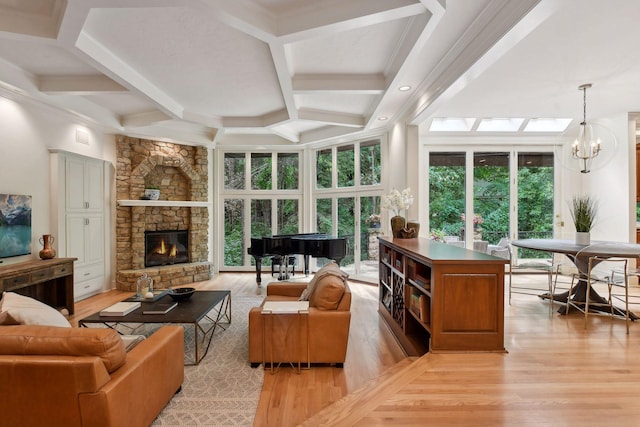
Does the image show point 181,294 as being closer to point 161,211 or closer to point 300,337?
point 300,337

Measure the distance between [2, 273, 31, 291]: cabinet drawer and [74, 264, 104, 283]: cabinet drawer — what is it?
4.56ft

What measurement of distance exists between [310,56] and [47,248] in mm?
4427

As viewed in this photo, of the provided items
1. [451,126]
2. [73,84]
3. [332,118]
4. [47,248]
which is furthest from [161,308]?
[451,126]

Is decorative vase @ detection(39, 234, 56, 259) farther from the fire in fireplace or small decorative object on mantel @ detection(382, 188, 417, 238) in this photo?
small decorative object on mantel @ detection(382, 188, 417, 238)

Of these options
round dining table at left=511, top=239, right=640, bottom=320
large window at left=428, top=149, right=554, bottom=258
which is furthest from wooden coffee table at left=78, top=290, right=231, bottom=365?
large window at left=428, top=149, right=554, bottom=258

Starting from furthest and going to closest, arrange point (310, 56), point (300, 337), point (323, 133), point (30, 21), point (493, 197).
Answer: point (323, 133), point (493, 197), point (310, 56), point (300, 337), point (30, 21)

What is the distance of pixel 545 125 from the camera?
257 inches

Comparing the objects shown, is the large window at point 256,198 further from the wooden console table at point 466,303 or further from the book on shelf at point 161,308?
the wooden console table at point 466,303

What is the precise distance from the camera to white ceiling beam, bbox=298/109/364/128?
568cm

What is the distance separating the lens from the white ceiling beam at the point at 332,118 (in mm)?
5684

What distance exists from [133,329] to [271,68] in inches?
142

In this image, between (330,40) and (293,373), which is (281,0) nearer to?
(330,40)

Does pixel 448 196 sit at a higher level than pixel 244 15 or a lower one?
lower

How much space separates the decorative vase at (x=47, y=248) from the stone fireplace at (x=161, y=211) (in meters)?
1.49
